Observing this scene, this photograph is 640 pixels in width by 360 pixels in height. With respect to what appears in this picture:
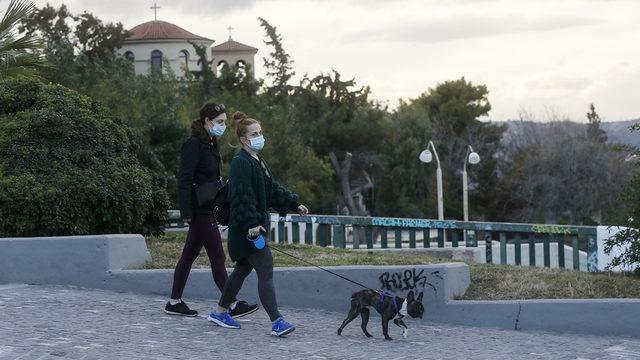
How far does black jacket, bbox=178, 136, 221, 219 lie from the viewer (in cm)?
875

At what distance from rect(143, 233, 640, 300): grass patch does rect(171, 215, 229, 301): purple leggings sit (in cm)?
165

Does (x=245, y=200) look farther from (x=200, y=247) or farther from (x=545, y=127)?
(x=545, y=127)

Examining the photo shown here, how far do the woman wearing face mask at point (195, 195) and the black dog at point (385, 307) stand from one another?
95 cm

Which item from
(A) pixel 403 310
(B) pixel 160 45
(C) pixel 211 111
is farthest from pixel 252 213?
(B) pixel 160 45

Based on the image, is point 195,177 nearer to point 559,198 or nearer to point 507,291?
point 507,291

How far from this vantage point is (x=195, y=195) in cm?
886

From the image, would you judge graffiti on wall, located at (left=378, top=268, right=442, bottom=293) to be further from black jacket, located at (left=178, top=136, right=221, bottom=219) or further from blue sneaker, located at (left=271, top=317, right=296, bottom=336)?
black jacket, located at (left=178, top=136, right=221, bottom=219)

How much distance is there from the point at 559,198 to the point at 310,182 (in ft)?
49.8

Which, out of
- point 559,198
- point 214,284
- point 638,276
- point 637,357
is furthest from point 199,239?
point 559,198

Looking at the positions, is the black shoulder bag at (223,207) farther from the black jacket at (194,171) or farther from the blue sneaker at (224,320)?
the blue sneaker at (224,320)

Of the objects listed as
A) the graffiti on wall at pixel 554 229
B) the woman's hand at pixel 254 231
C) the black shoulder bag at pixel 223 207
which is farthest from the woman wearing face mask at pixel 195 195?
the graffiti on wall at pixel 554 229

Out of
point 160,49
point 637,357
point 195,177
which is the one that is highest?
point 160,49

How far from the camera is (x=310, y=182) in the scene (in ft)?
170

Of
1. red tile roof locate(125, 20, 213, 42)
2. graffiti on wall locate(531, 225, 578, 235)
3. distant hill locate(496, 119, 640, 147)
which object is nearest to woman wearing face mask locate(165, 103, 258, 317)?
graffiti on wall locate(531, 225, 578, 235)
